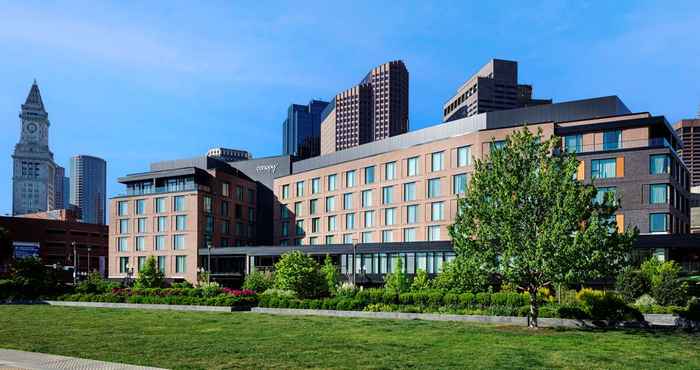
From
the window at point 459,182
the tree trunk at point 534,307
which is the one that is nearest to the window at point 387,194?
the window at point 459,182

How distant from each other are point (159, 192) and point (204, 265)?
13579mm

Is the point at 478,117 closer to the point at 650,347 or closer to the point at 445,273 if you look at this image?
the point at 445,273

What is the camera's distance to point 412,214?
268 feet

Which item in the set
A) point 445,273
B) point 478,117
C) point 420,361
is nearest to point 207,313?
point 445,273

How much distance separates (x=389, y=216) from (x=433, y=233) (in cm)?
825

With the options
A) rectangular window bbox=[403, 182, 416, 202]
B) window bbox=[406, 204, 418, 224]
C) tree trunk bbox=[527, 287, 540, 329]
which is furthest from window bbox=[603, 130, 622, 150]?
tree trunk bbox=[527, 287, 540, 329]

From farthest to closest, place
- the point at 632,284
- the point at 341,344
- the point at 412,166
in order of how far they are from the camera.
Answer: the point at 412,166 → the point at 632,284 → the point at 341,344

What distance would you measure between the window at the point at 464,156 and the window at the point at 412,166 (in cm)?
752

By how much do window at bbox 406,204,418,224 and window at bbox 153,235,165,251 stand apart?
3902cm

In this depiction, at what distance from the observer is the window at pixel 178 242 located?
96.3 m

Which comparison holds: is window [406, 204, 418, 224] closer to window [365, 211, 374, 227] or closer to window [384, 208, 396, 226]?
window [384, 208, 396, 226]

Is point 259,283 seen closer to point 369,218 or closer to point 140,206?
point 369,218

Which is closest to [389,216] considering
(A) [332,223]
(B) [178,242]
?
(A) [332,223]

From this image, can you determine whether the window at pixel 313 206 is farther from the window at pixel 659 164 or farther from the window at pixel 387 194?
the window at pixel 659 164
